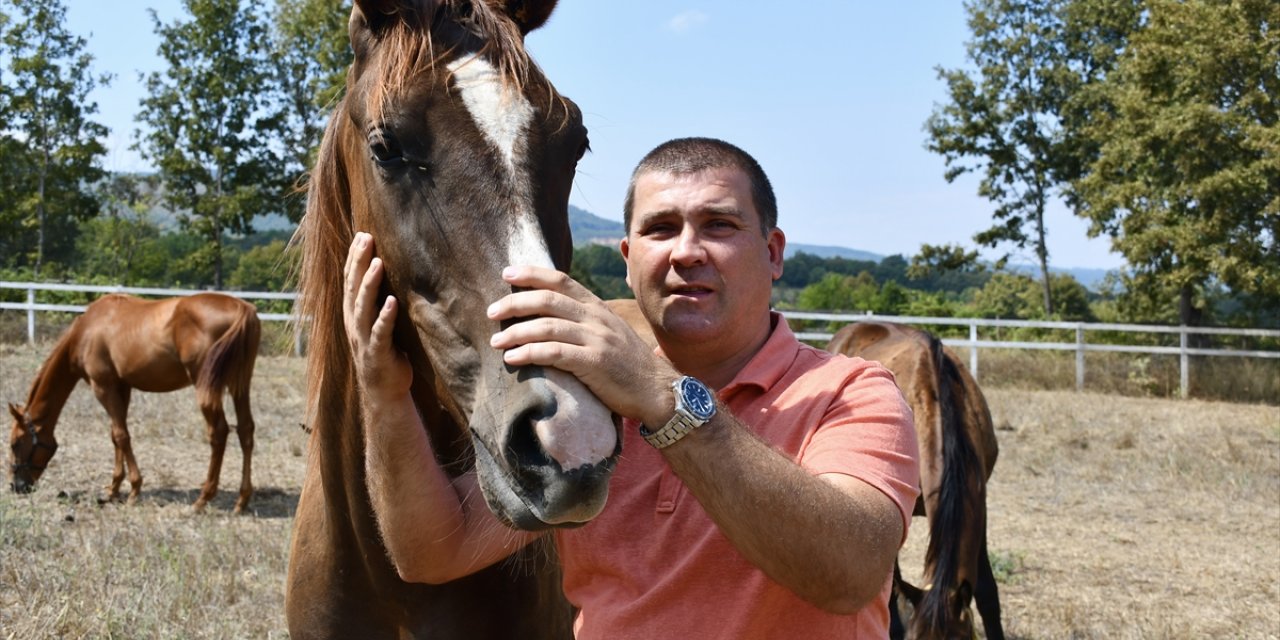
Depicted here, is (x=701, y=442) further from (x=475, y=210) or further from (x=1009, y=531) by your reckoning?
(x=1009, y=531)

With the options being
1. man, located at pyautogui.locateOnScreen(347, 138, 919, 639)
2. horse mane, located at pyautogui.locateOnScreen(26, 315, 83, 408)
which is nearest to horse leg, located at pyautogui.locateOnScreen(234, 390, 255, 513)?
horse mane, located at pyautogui.locateOnScreen(26, 315, 83, 408)

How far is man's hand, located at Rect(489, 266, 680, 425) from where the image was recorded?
53.4 inches

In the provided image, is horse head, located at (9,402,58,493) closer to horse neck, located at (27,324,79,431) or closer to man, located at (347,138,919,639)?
horse neck, located at (27,324,79,431)

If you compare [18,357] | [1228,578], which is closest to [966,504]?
[1228,578]

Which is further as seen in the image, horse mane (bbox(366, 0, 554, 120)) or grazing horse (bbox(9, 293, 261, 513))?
grazing horse (bbox(9, 293, 261, 513))

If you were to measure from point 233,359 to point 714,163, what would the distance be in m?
7.67

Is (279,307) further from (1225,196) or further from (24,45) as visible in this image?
(1225,196)

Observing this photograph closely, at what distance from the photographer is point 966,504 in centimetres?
464

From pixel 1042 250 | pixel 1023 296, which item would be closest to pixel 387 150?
pixel 1042 250

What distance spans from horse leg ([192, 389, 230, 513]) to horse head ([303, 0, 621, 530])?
261 inches

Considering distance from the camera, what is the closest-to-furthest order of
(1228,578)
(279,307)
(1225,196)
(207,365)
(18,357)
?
(1228,578) → (207,365) → (18,357) → (1225,196) → (279,307)

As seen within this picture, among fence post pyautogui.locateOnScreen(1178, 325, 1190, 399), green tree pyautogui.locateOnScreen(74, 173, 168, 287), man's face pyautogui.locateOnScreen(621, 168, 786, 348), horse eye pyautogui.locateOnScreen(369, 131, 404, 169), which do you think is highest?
green tree pyautogui.locateOnScreen(74, 173, 168, 287)

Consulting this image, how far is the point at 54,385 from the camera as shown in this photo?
29.5ft

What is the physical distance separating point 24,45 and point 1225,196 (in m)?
30.0
